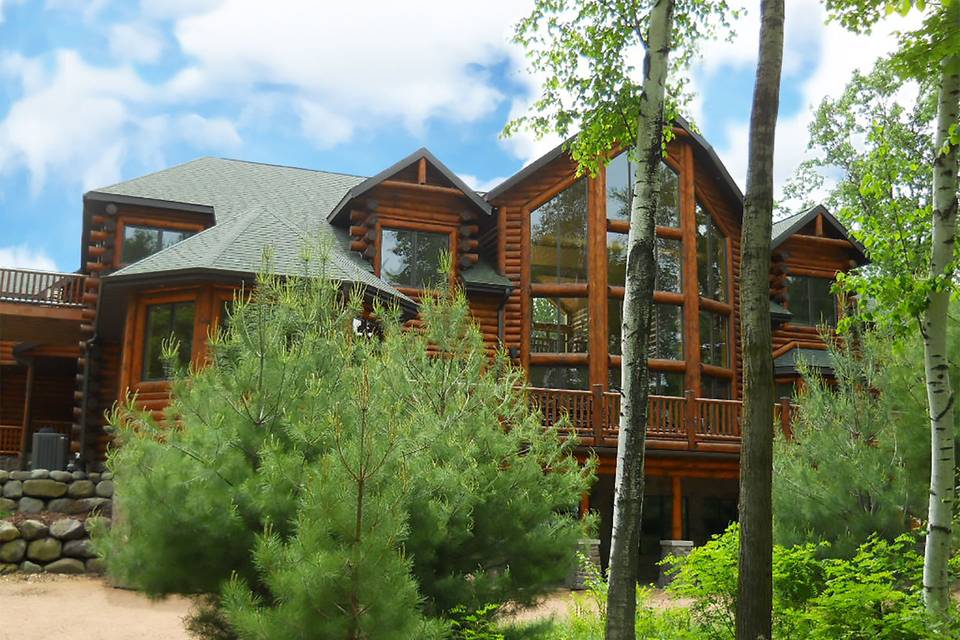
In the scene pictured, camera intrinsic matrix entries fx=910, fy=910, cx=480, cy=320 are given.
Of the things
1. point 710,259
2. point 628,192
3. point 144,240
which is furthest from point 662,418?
point 144,240

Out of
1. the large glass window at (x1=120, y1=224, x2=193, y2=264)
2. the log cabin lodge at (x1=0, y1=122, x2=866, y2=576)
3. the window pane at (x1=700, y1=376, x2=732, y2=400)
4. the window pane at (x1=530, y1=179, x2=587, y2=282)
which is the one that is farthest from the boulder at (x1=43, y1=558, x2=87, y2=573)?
the window pane at (x1=700, y1=376, x2=732, y2=400)

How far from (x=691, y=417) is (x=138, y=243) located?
12.2 m

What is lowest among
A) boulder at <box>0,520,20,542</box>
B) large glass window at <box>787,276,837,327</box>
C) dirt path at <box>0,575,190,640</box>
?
dirt path at <box>0,575,190,640</box>

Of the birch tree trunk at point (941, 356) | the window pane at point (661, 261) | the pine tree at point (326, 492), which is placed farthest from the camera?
the window pane at point (661, 261)

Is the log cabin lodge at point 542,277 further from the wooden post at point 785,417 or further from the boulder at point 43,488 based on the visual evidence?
the boulder at point 43,488

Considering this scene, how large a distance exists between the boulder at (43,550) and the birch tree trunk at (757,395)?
39.1ft

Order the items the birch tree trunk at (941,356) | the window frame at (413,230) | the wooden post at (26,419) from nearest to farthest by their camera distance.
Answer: the birch tree trunk at (941,356)
the window frame at (413,230)
the wooden post at (26,419)

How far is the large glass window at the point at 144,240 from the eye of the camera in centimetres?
1950

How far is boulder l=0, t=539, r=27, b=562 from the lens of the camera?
14.6 m

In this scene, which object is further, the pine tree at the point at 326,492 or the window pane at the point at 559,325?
the window pane at the point at 559,325

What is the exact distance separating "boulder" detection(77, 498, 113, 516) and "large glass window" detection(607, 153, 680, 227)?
1201 cm

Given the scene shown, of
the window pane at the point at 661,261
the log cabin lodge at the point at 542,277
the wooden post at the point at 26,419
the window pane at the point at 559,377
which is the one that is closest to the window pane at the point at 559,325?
the log cabin lodge at the point at 542,277

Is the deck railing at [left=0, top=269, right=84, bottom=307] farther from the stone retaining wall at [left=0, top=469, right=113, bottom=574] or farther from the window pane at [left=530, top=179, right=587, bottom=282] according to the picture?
the window pane at [left=530, top=179, right=587, bottom=282]

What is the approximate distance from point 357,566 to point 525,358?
14.2 metres
